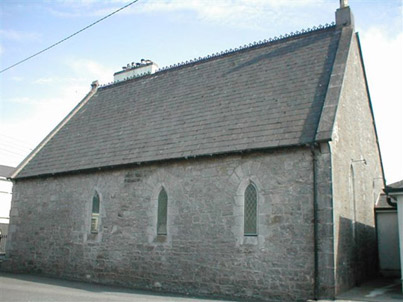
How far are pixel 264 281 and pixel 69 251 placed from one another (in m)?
9.63

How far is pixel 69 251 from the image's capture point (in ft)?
62.9

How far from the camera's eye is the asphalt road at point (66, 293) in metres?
13.0

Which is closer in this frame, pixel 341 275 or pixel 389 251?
pixel 341 275

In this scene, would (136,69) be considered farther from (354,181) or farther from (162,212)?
(354,181)

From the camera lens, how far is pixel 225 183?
15.1 m

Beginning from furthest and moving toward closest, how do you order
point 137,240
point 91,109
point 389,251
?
point 91,109 → point 389,251 → point 137,240

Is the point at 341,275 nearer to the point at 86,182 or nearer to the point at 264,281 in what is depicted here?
the point at 264,281

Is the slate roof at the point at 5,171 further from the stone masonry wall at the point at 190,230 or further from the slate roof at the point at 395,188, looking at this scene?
the slate roof at the point at 395,188

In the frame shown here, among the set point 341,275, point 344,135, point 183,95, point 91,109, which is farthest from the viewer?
point 91,109

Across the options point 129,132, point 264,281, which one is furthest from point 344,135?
point 129,132

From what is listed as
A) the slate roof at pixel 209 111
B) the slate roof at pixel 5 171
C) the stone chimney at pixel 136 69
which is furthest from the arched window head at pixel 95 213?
the slate roof at pixel 5 171

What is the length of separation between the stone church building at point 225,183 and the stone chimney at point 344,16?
0.06 meters

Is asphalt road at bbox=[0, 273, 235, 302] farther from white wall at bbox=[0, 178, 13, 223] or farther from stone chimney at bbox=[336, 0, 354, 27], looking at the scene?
white wall at bbox=[0, 178, 13, 223]

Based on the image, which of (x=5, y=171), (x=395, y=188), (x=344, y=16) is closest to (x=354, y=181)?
(x=395, y=188)
